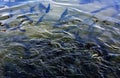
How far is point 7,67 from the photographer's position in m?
5.05

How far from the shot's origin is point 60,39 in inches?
247

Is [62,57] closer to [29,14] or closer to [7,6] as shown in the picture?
[29,14]

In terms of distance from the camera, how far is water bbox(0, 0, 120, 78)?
5.11 m

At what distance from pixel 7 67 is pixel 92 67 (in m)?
1.75

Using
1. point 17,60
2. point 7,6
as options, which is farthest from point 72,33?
point 7,6

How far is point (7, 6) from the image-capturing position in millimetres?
8273

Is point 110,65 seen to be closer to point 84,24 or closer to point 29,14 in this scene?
point 84,24

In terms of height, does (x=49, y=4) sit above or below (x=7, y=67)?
above

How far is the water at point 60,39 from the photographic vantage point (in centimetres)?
511

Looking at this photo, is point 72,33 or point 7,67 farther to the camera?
point 72,33

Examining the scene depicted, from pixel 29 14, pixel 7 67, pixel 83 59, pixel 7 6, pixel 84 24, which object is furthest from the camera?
pixel 7 6

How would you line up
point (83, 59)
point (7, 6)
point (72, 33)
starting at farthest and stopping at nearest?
1. point (7, 6)
2. point (72, 33)
3. point (83, 59)

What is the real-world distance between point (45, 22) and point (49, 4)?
135 centimetres

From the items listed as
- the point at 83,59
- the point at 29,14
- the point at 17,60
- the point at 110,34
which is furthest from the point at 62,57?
the point at 29,14
